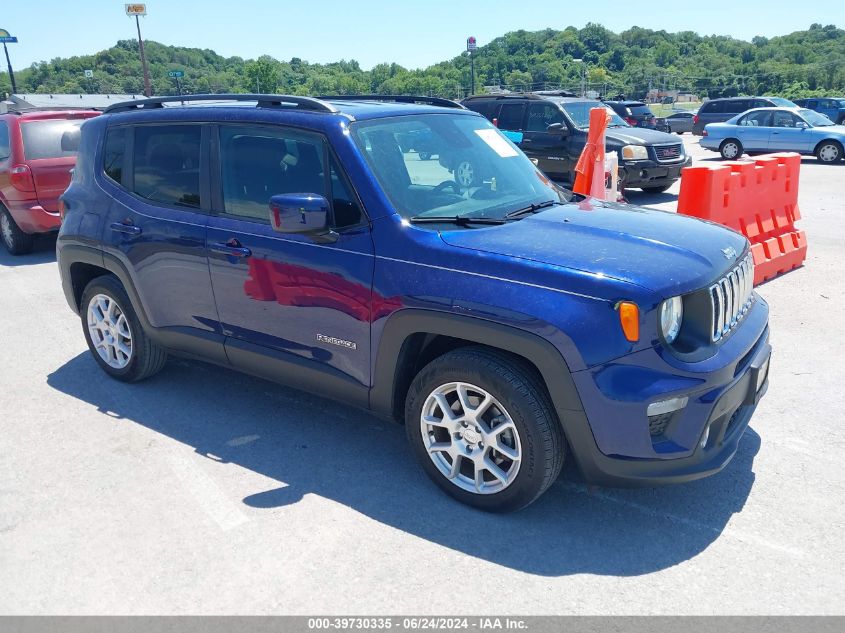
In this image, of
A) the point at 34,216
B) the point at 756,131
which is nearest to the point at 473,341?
the point at 34,216

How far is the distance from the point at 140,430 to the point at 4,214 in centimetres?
703

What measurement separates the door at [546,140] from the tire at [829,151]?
1016 cm

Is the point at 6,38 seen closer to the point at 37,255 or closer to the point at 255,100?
the point at 37,255

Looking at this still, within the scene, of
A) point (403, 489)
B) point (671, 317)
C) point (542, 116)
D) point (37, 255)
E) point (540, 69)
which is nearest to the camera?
point (671, 317)

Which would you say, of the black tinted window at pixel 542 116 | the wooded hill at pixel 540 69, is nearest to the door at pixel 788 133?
the black tinted window at pixel 542 116

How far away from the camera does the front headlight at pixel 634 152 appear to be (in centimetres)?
1227

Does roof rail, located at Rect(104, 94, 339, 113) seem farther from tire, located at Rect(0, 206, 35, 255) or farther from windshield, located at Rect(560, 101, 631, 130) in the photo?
windshield, located at Rect(560, 101, 631, 130)

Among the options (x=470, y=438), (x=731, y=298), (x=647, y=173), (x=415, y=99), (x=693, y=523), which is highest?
(x=415, y=99)

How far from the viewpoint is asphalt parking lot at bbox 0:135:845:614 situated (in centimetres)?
290

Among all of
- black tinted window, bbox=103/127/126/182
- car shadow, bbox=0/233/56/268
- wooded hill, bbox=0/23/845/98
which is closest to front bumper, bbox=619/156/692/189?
car shadow, bbox=0/233/56/268

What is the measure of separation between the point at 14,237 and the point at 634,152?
9.73m

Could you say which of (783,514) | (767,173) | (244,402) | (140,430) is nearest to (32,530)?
(140,430)

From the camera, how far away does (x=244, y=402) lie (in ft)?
16.0

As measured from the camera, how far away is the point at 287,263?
12.5ft
